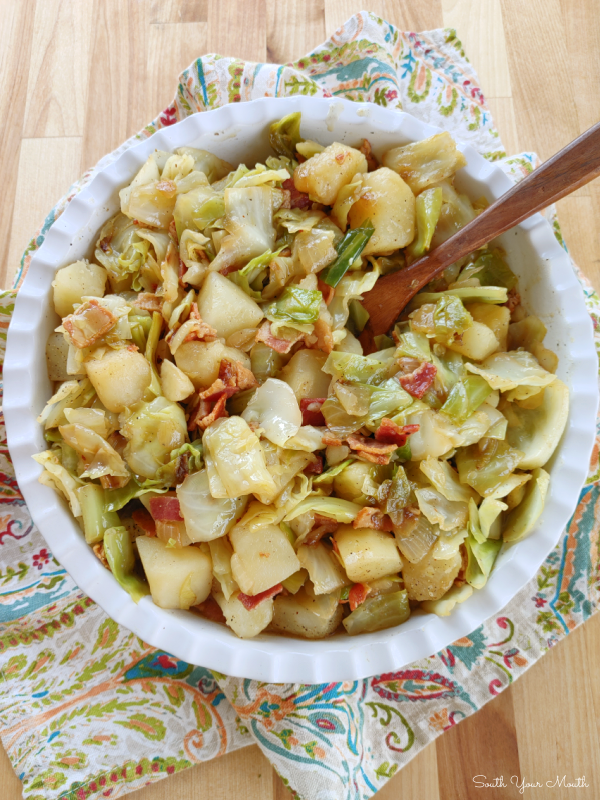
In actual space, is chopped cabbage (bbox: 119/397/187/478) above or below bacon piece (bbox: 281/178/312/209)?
below

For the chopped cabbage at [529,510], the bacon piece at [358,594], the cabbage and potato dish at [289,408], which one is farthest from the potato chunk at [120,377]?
the chopped cabbage at [529,510]

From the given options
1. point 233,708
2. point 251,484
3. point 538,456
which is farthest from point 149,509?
point 538,456

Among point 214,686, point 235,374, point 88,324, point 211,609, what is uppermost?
point 88,324

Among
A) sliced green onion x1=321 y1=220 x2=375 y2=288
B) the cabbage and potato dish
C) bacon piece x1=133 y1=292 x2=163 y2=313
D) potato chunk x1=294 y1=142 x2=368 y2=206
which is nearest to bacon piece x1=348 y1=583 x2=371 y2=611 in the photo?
the cabbage and potato dish

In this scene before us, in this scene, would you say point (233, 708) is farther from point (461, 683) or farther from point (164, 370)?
point (164, 370)

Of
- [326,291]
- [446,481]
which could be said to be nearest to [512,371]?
[446,481]

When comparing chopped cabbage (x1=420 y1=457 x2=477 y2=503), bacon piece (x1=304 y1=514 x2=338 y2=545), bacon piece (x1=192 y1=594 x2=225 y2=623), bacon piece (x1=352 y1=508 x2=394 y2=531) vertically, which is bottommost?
bacon piece (x1=192 y1=594 x2=225 y2=623)

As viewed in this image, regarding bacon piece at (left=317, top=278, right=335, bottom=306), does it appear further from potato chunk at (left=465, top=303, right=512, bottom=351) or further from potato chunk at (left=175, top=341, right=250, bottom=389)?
potato chunk at (left=465, top=303, right=512, bottom=351)

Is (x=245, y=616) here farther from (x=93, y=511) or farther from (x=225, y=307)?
(x=225, y=307)
